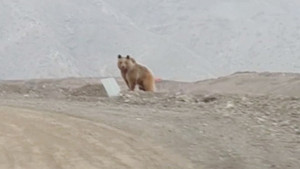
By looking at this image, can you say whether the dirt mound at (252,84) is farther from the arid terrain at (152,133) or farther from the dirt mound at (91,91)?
the arid terrain at (152,133)

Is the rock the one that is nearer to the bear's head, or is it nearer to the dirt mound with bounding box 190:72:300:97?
the bear's head

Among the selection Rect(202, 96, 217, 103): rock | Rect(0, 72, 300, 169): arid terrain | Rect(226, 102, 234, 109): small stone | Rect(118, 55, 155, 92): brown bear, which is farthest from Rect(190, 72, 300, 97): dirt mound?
Rect(0, 72, 300, 169): arid terrain

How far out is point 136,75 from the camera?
1906 cm

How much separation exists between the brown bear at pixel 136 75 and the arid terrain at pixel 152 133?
493 centimetres

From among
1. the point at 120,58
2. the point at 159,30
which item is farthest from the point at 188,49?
the point at 120,58

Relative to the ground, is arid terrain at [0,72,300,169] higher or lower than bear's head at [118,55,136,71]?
lower

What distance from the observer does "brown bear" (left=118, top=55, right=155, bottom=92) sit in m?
19.0

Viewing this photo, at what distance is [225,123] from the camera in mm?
10844

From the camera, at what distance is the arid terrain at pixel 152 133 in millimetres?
8031

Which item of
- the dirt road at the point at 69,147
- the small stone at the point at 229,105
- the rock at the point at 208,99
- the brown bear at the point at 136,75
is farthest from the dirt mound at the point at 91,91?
the dirt road at the point at 69,147

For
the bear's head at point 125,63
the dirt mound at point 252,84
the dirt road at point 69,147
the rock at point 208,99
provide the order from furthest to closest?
1. the dirt mound at point 252,84
2. the bear's head at point 125,63
3. the rock at point 208,99
4. the dirt road at point 69,147

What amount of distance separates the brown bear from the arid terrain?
4.93 meters

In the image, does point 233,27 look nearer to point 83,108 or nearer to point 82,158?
point 83,108

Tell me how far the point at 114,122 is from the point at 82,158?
2.45 m
